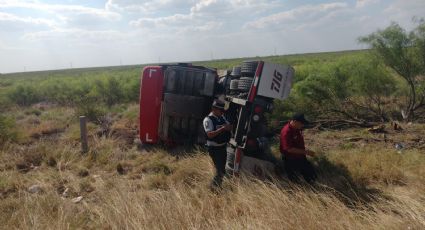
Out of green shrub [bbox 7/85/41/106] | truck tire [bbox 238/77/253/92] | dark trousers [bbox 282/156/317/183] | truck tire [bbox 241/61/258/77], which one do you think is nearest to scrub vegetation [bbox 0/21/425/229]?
dark trousers [bbox 282/156/317/183]

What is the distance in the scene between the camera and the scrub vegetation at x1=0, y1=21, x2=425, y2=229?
16.1 ft

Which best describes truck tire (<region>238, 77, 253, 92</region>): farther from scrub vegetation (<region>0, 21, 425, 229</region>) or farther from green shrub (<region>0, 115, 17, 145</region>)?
green shrub (<region>0, 115, 17, 145</region>)

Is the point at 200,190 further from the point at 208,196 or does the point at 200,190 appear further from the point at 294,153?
the point at 294,153

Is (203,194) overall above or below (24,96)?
above

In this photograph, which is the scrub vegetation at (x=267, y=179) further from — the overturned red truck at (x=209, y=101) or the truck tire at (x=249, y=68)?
the truck tire at (x=249, y=68)

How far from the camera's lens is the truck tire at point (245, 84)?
7021mm

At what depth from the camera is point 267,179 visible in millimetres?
6500

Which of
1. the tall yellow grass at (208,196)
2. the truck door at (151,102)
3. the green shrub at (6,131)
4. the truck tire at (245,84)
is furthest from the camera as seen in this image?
the green shrub at (6,131)

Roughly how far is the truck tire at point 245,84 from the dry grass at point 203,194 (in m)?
1.71

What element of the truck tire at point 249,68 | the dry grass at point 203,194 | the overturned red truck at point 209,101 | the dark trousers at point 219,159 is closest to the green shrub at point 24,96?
the dry grass at point 203,194

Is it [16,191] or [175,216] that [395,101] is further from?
[16,191]

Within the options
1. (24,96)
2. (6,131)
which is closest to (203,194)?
(6,131)

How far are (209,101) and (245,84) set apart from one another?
2307 mm

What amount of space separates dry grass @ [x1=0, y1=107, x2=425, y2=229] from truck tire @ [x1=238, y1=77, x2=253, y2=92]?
1.71 m
